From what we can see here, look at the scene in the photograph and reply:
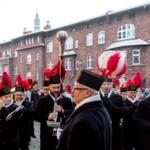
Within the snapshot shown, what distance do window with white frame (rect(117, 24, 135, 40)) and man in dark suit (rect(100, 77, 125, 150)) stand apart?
28080 millimetres

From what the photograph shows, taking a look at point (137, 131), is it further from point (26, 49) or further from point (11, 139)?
point (26, 49)

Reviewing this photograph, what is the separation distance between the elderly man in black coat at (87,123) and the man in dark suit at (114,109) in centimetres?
362

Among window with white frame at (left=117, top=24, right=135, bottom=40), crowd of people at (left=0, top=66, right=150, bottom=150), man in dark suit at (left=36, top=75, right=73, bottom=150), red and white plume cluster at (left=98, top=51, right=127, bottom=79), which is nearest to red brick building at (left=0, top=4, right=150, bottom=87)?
window with white frame at (left=117, top=24, right=135, bottom=40)

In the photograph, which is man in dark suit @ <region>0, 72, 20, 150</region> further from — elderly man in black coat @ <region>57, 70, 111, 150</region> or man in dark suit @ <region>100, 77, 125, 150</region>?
elderly man in black coat @ <region>57, 70, 111, 150</region>

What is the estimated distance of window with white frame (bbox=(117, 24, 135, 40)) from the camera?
36.0 metres

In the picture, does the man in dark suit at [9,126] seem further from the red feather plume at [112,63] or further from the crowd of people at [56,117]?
the red feather plume at [112,63]

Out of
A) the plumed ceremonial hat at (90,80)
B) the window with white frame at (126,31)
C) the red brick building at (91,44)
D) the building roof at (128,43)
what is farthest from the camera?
the window with white frame at (126,31)

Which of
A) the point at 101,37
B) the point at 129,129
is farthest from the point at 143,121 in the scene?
the point at 101,37

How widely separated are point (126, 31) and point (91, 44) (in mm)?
5979

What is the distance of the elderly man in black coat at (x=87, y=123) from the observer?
151 inches

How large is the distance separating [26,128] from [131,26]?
94.8 feet

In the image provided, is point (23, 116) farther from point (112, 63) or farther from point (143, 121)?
point (143, 121)

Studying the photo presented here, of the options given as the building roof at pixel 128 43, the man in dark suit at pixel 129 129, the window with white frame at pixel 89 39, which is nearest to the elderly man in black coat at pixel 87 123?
the man in dark suit at pixel 129 129

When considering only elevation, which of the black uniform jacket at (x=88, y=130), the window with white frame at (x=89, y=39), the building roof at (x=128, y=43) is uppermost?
the window with white frame at (x=89, y=39)
